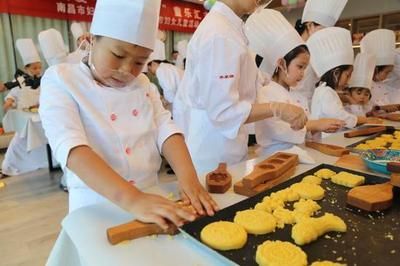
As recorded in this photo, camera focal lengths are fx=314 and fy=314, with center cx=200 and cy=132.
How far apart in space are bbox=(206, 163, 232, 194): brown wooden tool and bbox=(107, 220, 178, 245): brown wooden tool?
0.20 metres

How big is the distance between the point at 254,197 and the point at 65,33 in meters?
4.48

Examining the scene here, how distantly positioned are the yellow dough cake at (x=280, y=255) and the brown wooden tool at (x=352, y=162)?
503 mm

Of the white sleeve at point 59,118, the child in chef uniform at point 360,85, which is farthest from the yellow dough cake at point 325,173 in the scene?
the child in chef uniform at point 360,85

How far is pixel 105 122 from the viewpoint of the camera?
2.44 feet

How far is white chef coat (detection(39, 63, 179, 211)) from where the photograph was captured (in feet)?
2.21

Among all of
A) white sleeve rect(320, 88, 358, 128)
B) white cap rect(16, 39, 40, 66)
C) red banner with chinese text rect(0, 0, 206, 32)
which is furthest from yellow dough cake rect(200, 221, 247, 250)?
red banner with chinese text rect(0, 0, 206, 32)

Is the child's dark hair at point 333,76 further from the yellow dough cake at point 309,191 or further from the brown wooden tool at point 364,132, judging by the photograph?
the yellow dough cake at point 309,191

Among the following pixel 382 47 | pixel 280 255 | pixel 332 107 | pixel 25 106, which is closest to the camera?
pixel 280 255

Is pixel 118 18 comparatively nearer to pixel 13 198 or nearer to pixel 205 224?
pixel 205 224

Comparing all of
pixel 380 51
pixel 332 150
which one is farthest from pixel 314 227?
pixel 380 51

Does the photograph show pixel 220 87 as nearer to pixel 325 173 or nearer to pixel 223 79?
pixel 223 79

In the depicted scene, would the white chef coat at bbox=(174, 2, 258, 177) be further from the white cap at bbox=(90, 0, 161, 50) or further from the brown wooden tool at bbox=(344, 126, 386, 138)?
the brown wooden tool at bbox=(344, 126, 386, 138)

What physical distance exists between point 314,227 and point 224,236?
0.15m

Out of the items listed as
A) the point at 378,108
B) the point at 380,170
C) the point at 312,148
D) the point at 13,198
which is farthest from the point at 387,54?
the point at 13,198
